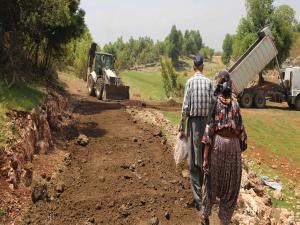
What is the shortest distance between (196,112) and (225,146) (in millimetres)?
759

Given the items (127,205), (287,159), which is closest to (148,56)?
(287,159)

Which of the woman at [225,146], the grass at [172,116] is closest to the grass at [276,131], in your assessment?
the grass at [172,116]

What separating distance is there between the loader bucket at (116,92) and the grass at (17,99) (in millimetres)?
9175

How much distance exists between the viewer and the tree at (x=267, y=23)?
33500 mm

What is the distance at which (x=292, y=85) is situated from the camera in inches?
937

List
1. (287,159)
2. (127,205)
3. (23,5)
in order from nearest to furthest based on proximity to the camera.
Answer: (127,205) → (23,5) → (287,159)

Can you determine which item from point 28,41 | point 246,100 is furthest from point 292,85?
point 28,41

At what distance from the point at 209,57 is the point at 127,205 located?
13618 centimetres

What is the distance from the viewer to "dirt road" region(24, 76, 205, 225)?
5938 millimetres

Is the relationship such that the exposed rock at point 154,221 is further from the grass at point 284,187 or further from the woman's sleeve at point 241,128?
the grass at point 284,187

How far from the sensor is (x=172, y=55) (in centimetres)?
11731

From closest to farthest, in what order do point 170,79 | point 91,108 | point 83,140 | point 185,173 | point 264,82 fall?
point 185,173 → point 83,140 → point 91,108 → point 264,82 → point 170,79

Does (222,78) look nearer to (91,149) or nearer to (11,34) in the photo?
(91,149)

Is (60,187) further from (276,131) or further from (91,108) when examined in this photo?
(276,131)
